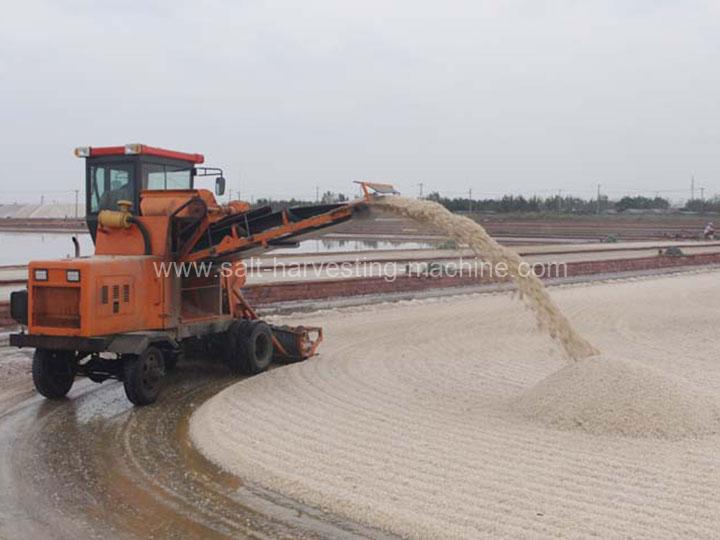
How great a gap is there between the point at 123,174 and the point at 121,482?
14.8ft

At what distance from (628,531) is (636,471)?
1.15 meters

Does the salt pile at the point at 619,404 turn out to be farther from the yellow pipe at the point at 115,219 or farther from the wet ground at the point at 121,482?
the yellow pipe at the point at 115,219

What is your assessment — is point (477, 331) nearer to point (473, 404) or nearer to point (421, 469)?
point (473, 404)

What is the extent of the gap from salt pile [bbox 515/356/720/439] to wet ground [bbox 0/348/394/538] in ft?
9.09

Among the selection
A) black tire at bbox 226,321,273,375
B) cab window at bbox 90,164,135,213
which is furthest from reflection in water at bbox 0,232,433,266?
cab window at bbox 90,164,135,213

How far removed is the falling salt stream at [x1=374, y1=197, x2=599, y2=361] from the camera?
8.34 metres

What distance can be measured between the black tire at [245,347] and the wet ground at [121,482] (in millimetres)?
1000

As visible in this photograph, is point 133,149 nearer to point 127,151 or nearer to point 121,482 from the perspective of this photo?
point 127,151

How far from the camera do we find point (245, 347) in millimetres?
9734

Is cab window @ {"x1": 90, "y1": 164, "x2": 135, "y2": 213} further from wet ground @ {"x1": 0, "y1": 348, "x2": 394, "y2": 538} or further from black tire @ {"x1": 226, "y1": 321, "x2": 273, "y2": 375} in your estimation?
wet ground @ {"x1": 0, "y1": 348, "x2": 394, "y2": 538}

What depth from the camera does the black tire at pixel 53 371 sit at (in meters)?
8.51

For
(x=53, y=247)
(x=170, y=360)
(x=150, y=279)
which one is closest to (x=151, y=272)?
(x=150, y=279)

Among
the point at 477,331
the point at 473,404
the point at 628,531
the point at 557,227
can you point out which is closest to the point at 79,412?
the point at 473,404

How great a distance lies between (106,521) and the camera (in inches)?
207
